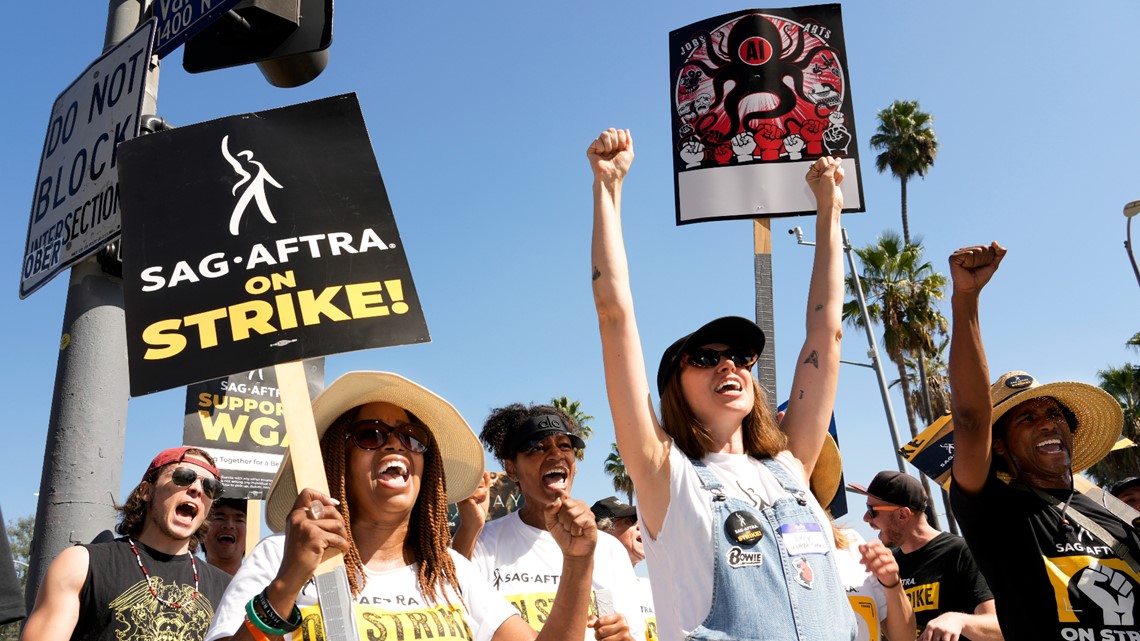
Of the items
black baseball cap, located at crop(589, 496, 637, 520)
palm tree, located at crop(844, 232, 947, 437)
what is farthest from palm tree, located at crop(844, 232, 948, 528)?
black baseball cap, located at crop(589, 496, 637, 520)

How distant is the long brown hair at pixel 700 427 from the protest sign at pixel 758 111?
4.53 ft

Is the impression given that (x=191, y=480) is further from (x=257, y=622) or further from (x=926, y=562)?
(x=926, y=562)

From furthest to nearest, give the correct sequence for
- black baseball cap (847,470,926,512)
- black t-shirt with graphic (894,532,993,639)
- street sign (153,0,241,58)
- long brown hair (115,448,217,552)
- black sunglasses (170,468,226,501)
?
black baseball cap (847,470,926,512) → black t-shirt with graphic (894,532,993,639) → black sunglasses (170,468,226,501) → long brown hair (115,448,217,552) → street sign (153,0,241,58)

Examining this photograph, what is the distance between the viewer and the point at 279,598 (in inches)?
85.7

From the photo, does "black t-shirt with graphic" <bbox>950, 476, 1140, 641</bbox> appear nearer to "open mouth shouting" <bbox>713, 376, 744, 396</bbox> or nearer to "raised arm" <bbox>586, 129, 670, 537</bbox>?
"open mouth shouting" <bbox>713, 376, 744, 396</bbox>

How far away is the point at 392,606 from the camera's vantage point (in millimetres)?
2641

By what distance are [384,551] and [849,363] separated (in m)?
21.0

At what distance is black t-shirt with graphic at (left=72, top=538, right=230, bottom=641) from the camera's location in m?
3.48

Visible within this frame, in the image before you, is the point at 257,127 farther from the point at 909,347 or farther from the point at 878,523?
the point at 909,347

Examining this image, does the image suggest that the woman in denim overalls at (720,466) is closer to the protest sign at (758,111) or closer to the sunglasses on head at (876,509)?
the protest sign at (758,111)

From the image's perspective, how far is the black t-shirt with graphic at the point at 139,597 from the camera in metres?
3.48

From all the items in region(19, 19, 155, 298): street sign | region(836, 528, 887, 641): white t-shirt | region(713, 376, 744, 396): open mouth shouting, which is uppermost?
region(19, 19, 155, 298): street sign

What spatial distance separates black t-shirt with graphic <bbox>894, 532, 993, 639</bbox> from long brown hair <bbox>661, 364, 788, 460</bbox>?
239cm

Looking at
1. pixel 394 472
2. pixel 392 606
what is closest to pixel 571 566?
pixel 392 606
